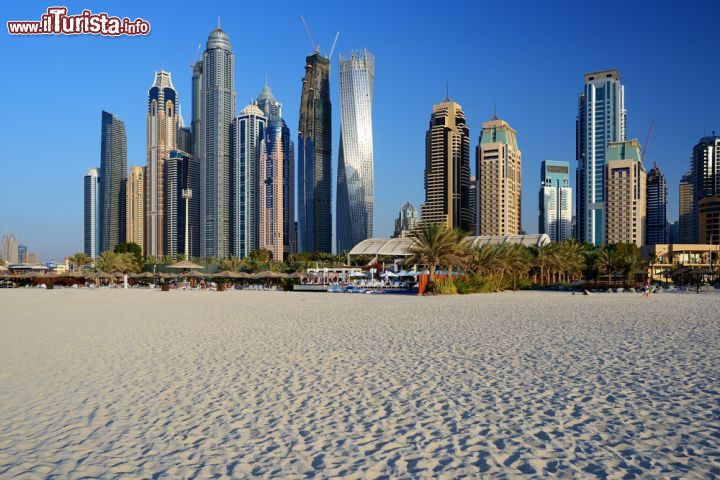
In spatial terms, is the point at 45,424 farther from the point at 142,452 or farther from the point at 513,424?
the point at 513,424

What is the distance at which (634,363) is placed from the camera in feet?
34.4

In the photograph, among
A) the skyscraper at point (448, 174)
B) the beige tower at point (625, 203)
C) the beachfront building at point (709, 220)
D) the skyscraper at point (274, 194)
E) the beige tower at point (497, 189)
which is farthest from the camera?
the skyscraper at point (274, 194)

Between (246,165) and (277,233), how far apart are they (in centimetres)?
2333

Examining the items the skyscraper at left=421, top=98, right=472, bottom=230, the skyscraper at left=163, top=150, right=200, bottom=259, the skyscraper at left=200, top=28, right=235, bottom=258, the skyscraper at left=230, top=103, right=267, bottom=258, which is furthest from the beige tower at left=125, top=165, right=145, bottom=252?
the skyscraper at left=421, top=98, right=472, bottom=230

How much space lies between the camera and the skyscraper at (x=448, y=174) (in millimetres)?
169500

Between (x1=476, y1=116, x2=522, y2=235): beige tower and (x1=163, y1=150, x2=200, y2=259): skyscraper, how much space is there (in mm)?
81992

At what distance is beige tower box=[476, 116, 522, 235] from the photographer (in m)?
158

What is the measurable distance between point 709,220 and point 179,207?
135 meters

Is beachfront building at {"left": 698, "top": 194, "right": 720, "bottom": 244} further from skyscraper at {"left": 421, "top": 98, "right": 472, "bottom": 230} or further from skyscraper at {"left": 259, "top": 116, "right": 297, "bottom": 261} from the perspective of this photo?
skyscraper at {"left": 259, "top": 116, "right": 297, "bottom": 261}

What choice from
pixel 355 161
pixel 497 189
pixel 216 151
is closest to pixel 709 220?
pixel 497 189

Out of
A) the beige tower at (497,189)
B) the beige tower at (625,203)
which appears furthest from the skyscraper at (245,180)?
the beige tower at (625,203)

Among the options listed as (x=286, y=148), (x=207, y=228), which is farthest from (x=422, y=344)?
(x=286, y=148)

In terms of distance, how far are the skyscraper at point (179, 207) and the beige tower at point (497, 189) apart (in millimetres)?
81992

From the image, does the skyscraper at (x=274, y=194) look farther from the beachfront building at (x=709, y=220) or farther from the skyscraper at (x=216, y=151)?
the beachfront building at (x=709, y=220)
